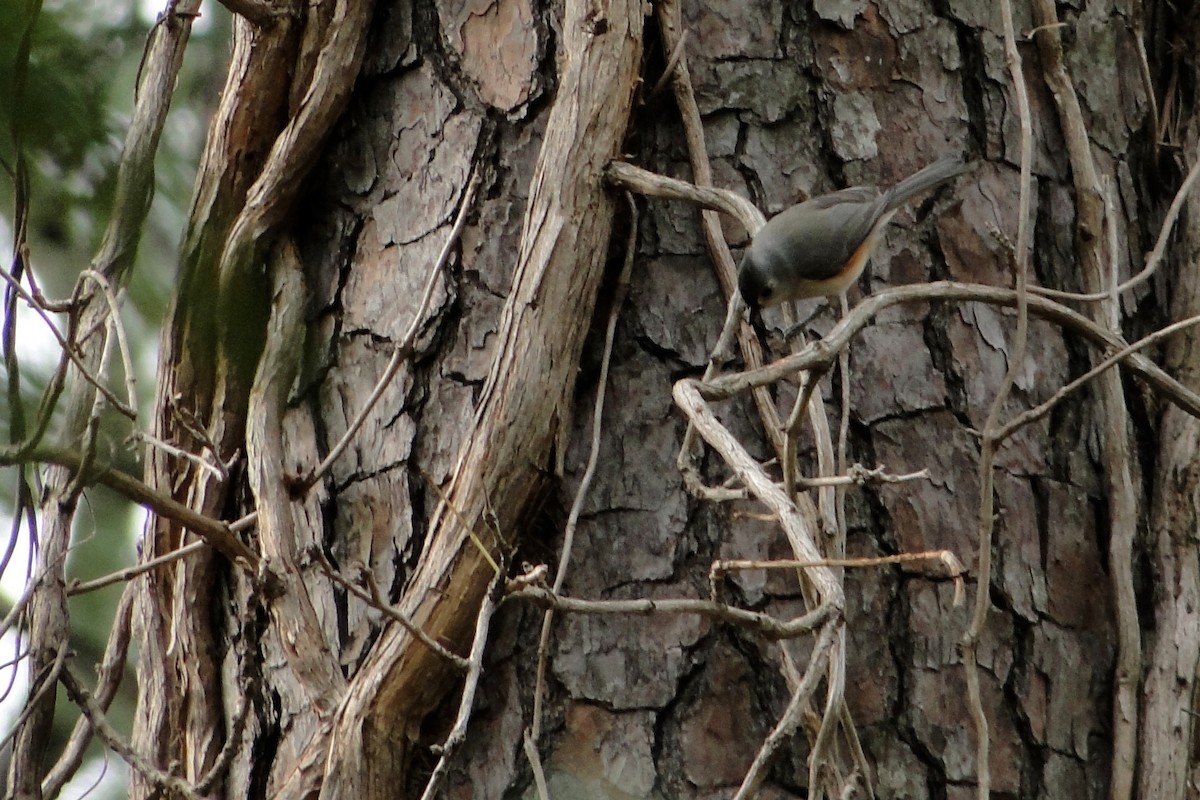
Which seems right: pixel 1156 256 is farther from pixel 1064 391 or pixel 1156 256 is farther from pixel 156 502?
pixel 156 502

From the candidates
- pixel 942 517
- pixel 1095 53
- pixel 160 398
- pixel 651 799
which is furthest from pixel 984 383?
pixel 160 398

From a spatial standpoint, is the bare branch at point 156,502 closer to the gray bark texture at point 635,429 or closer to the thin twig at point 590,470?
the gray bark texture at point 635,429

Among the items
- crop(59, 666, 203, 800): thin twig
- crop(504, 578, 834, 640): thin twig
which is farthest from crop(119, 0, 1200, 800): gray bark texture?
crop(504, 578, 834, 640): thin twig

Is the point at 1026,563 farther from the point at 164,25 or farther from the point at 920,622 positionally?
the point at 164,25

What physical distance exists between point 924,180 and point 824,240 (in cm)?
17

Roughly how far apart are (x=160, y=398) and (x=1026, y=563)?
4.18 feet

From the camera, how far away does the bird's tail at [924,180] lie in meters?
1.81

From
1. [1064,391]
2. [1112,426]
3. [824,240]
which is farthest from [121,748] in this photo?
[1112,426]

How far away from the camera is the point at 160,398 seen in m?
1.99

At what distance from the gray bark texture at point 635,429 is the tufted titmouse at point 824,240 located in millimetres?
39

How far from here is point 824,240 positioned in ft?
5.86

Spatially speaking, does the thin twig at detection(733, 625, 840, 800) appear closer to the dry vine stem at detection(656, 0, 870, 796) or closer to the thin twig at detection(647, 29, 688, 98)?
the dry vine stem at detection(656, 0, 870, 796)

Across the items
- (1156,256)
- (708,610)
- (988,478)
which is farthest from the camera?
(1156,256)

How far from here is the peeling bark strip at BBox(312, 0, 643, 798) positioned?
5.40ft
